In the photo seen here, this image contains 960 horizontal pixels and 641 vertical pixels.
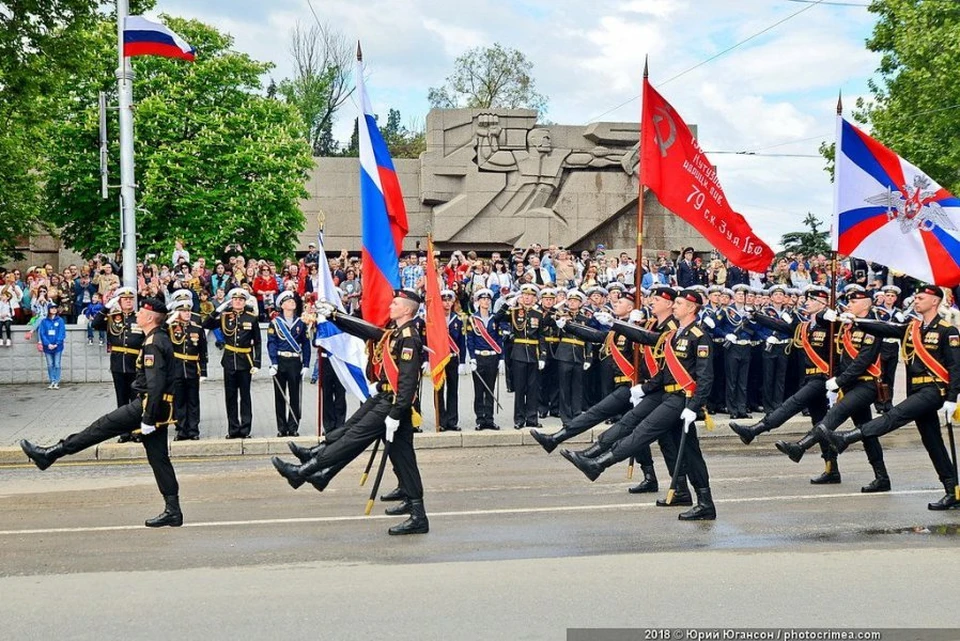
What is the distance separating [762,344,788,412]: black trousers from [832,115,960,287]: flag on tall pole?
5571mm

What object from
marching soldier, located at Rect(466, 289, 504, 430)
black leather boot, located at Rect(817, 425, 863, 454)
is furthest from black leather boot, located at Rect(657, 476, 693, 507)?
marching soldier, located at Rect(466, 289, 504, 430)

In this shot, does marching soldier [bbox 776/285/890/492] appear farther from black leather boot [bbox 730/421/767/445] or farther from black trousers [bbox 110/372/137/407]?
black trousers [bbox 110/372/137/407]

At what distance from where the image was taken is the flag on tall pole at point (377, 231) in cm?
1025

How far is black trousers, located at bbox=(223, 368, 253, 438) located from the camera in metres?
14.1

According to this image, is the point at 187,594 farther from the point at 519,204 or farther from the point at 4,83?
the point at 519,204

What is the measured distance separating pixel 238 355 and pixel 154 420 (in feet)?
19.0

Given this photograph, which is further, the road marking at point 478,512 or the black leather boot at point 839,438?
the black leather boot at point 839,438

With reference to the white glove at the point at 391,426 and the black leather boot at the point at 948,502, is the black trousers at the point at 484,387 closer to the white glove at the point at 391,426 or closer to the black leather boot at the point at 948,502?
the white glove at the point at 391,426

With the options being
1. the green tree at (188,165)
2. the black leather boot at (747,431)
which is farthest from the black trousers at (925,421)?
the green tree at (188,165)

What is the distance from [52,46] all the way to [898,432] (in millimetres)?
14139

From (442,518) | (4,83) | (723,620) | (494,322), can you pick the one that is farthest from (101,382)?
(723,620)

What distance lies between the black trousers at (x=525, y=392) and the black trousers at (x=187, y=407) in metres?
4.42

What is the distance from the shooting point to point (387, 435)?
841 cm

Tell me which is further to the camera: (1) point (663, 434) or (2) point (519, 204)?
(2) point (519, 204)
